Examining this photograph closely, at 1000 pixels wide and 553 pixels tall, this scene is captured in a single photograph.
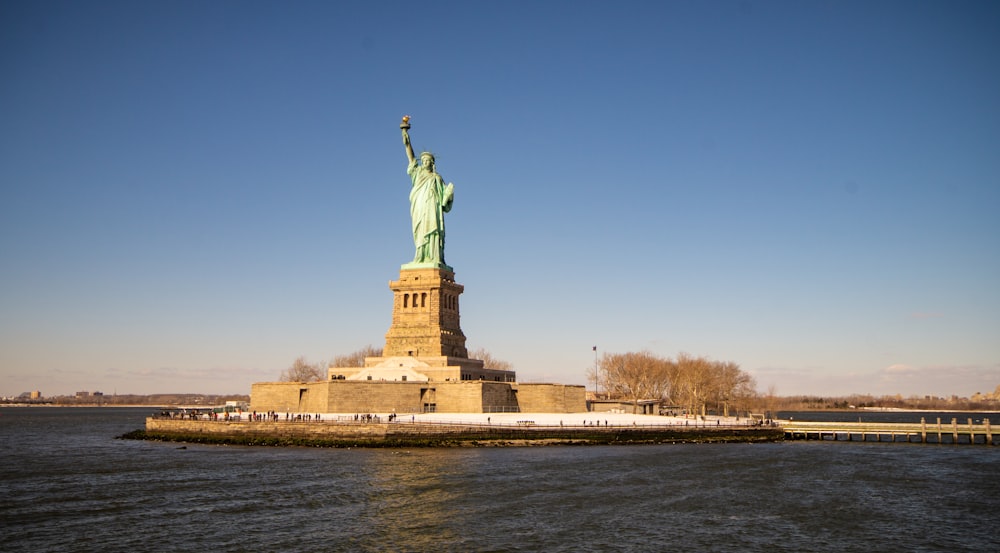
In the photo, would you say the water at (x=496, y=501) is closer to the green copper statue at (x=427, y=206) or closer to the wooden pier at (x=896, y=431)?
the wooden pier at (x=896, y=431)

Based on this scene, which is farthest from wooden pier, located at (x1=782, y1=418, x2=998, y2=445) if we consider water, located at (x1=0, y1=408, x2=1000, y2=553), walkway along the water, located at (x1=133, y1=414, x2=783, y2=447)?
water, located at (x1=0, y1=408, x2=1000, y2=553)

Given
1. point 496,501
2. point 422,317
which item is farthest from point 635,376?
point 496,501

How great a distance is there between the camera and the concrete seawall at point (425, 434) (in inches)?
2267

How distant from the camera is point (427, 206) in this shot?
80250mm

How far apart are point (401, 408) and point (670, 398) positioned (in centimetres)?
4563

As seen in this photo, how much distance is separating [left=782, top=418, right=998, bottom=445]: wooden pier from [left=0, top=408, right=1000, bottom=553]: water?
38.9 ft

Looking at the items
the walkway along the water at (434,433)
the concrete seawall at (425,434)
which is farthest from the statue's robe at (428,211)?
the concrete seawall at (425,434)

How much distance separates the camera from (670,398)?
103 m

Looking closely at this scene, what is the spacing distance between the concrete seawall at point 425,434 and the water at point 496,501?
3394 mm

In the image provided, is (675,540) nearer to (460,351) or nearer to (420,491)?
(420,491)

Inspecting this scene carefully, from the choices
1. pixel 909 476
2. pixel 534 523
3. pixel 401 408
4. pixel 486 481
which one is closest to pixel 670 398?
pixel 401 408

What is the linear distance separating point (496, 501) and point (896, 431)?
45.9m

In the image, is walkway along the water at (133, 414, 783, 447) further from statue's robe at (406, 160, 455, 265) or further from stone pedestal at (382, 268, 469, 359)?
statue's robe at (406, 160, 455, 265)

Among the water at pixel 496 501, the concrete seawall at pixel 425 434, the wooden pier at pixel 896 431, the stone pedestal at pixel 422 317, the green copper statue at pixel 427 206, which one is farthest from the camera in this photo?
the green copper statue at pixel 427 206
